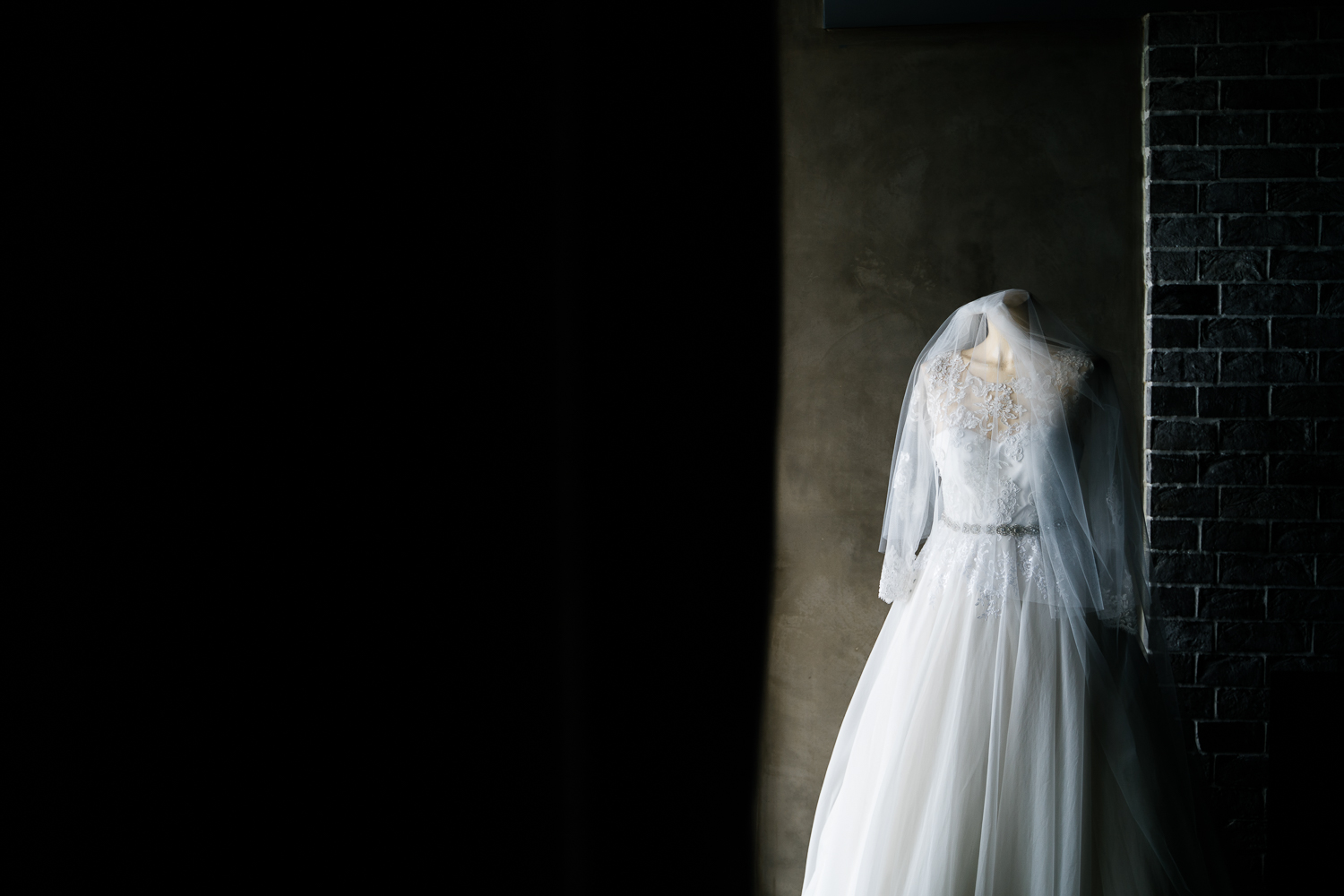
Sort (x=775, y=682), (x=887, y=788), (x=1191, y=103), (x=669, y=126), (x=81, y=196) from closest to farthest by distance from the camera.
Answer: (x=81, y=196), (x=669, y=126), (x=887, y=788), (x=1191, y=103), (x=775, y=682)

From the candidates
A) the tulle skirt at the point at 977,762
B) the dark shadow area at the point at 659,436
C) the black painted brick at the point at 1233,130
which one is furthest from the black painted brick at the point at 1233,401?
the dark shadow area at the point at 659,436

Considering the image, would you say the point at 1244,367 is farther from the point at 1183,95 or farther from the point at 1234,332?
the point at 1183,95

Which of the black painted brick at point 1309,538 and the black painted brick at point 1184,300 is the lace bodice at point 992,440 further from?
the black painted brick at point 1309,538

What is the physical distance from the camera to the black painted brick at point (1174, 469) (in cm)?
183

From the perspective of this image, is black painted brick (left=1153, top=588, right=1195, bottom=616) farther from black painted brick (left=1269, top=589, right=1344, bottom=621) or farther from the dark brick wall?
black painted brick (left=1269, top=589, right=1344, bottom=621)

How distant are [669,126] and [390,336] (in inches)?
4.6

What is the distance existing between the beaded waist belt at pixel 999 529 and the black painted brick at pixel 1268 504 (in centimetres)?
61

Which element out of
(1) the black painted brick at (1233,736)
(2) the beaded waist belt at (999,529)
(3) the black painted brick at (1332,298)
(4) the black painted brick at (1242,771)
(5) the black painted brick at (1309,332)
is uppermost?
(3) the black painted brick at (1332,298)

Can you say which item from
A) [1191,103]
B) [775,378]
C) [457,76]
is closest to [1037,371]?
[1191,103]

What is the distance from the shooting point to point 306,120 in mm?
121

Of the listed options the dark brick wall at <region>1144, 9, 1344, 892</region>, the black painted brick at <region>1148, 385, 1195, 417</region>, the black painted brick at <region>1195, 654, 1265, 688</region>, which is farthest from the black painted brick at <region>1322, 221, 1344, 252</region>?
the black painted brick at <region>1195, 654, 1265, 688</region>

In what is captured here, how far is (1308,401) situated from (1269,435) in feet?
0.38

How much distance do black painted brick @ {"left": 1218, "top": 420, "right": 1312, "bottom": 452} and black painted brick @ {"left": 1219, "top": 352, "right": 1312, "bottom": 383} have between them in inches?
3.8

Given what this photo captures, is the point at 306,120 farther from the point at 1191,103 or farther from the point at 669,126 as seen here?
the point at 1191,103
